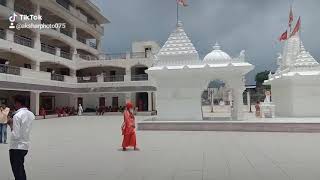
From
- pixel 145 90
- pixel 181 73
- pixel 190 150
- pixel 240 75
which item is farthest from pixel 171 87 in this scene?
pixel 145 90

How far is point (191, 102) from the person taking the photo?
19.9 metres

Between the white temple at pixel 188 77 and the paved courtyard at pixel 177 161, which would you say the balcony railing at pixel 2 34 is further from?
the paved courtyard at pixel 177 161

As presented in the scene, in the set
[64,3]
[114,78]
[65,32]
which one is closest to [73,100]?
[114,78]

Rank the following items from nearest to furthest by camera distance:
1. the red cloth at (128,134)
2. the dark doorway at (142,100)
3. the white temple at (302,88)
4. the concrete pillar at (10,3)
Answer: the red cloth at (128,134), the white temple at (302,88), the concrete pillar at (10,3), the dark doorway at (142,100)

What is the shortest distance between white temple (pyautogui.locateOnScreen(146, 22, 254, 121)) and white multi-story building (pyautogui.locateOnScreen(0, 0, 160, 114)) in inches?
600

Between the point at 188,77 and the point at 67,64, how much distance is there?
24.4 metres

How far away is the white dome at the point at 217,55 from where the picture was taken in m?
19.8

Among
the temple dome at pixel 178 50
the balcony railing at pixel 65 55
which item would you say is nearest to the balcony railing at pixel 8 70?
the balcony railing at pixel 65 55

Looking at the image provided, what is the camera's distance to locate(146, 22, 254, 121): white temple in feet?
63.8

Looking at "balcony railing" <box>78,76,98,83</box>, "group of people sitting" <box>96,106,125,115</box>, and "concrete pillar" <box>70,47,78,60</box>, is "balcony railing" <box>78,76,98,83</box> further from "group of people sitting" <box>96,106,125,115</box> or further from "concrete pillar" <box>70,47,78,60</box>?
"group of people sitting" <box>96,106,125,115</box>

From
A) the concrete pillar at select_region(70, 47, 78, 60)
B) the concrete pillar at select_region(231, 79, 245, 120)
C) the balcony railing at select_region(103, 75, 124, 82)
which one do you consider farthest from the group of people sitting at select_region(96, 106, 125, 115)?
the concrete pillar at select_region(231, 79, 245, 120)

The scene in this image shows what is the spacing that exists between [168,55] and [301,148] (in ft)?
35.7

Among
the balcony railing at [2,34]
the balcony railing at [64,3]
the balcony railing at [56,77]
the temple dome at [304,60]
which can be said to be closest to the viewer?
the temple dome at [304,60]

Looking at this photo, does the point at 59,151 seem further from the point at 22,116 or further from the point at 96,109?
the point at 96,109
